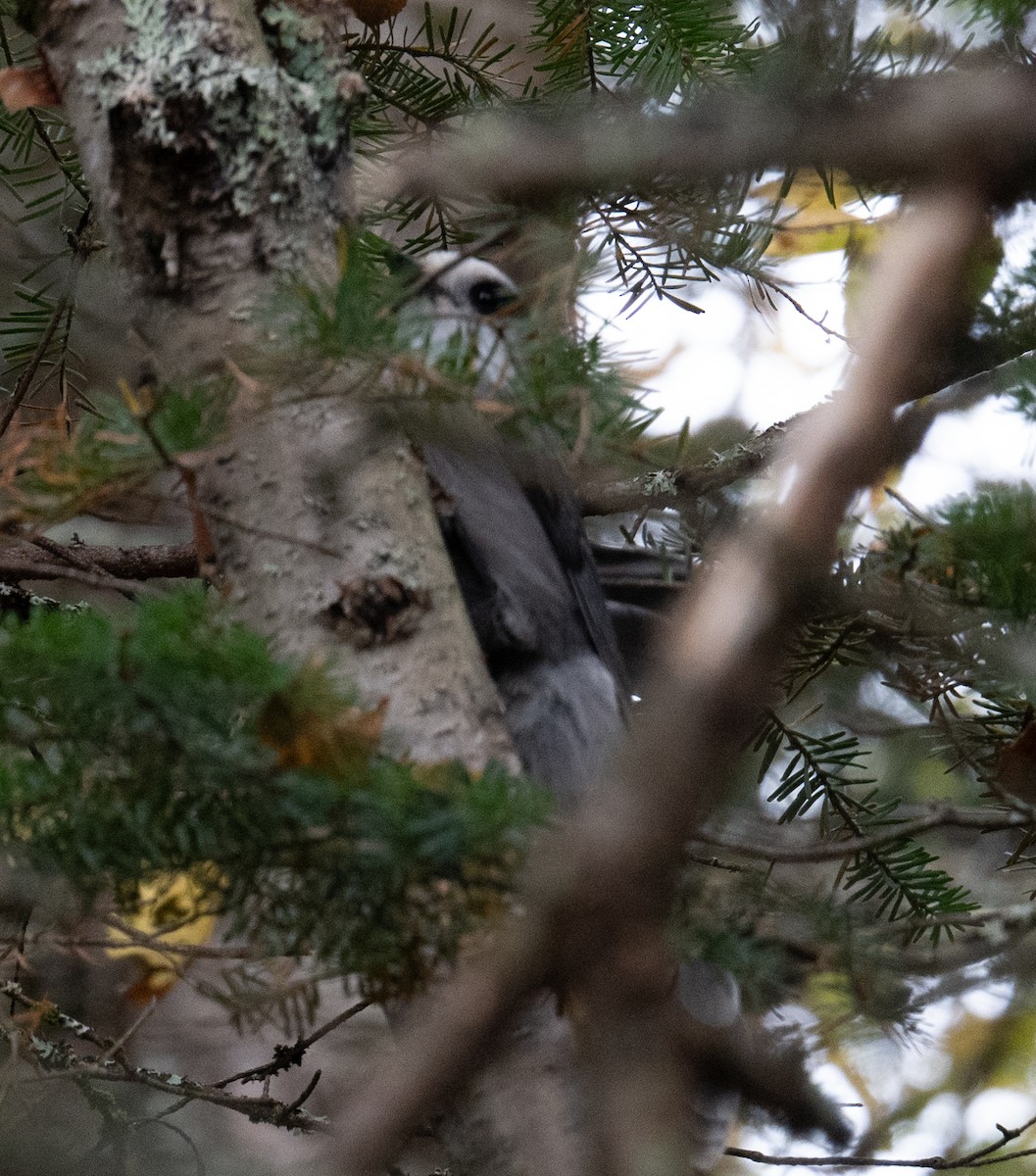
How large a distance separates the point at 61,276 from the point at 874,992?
1.24 metres

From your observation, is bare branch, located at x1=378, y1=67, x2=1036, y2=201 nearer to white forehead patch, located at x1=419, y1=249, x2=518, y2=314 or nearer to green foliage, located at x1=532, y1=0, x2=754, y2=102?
green foliage, located at x1=532, y1=0, x2=754, y2=102

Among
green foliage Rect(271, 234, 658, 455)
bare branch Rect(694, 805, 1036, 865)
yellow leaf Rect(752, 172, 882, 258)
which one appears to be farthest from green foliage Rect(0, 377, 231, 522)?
yellow leaf Rect(752, 172, 882, 258)

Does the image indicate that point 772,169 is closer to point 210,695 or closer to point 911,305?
point 911,305

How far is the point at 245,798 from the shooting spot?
0.56 metres

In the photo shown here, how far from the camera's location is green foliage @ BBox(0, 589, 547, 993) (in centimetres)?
Result: 53

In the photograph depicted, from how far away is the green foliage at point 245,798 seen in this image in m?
0.53

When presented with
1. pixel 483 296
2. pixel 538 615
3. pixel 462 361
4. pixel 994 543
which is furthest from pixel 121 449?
pixel 483 296

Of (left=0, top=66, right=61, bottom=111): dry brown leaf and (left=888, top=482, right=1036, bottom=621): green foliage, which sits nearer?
(left=888, top=482, right=1036, bottom=621): green foliage

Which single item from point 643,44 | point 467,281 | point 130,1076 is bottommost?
point 130,1076

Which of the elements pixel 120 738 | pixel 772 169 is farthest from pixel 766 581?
pixel 120 738

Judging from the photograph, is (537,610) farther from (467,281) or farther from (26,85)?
(26,85)

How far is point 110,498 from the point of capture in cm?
65

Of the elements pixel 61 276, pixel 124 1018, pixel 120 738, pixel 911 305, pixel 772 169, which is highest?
pixel 61 276

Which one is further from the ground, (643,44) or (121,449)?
(643,44)
